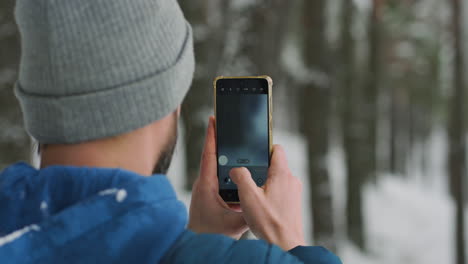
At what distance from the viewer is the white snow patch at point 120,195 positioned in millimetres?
1348

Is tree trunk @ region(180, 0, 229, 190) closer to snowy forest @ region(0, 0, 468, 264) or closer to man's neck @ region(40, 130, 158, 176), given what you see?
snowy forest @ region(0, 0, 468, 264)

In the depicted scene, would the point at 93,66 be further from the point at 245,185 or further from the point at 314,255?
the point at 314,255

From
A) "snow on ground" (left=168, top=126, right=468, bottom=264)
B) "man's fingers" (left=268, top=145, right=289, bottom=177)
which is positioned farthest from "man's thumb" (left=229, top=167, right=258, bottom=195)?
"snow on ground" (left=168, top=126, right=468, bottom=264)

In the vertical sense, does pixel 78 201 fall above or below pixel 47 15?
below

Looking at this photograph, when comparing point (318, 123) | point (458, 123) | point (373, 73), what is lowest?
Result: point (373, 73)

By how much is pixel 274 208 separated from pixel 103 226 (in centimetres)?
51

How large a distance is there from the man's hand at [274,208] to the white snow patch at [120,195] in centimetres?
38

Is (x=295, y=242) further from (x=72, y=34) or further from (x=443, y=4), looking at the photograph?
(x=443, y=4)

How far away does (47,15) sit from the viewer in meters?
1.43

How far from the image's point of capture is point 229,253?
1.34m

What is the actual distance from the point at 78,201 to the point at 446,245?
16643mm

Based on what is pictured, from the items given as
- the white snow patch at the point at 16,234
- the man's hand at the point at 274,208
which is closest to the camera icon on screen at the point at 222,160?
the man's hand at the point at 274,208

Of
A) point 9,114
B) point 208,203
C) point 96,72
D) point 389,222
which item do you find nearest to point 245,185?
point 208,203

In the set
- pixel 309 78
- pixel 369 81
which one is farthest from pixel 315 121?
pixel 369 81
